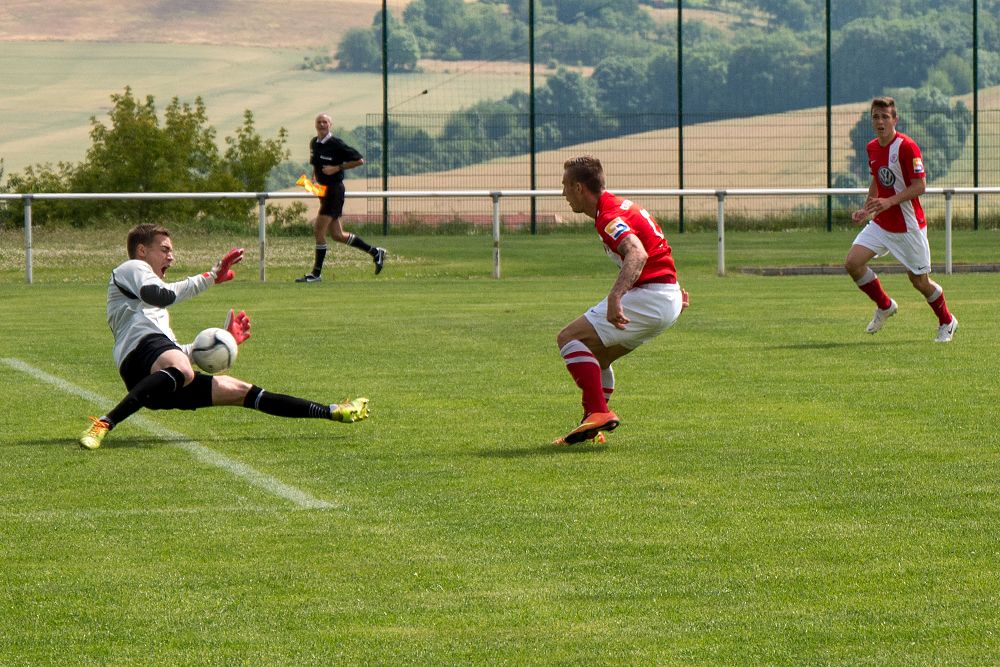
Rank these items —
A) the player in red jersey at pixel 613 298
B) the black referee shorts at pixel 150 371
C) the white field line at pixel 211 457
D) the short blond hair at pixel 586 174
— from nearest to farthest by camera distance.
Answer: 1. the white field line at pixel 211 457
2. the player in red jersey at pixel 613 298
3. the short blond hair at pixel 586 174
4. the black referee shorts at pixel 150 371

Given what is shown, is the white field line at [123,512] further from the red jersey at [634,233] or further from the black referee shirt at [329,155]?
the black referee shirt at [329,155]

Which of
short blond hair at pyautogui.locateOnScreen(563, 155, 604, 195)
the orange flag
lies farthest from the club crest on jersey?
the orange flag

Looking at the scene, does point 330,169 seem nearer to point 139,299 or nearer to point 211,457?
point 139,299

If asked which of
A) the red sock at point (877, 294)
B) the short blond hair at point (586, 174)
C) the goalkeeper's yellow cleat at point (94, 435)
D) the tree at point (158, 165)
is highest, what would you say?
the tree at point (158, 165)

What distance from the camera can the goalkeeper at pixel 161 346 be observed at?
23.3 feet

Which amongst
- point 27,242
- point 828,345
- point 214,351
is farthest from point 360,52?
point 214,351

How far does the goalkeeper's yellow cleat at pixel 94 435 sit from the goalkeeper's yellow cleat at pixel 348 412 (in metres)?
1.11

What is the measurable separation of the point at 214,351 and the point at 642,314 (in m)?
2.30

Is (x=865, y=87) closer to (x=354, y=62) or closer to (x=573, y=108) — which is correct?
(x=573, y=108)

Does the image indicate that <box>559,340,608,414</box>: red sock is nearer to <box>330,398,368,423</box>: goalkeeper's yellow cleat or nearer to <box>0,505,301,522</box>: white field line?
<box>330,398,368,423</box>: goalkeeper's yellow cleat

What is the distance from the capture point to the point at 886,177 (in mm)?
12000

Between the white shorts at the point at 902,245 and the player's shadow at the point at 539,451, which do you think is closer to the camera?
the player's shadow at the point at 539,451

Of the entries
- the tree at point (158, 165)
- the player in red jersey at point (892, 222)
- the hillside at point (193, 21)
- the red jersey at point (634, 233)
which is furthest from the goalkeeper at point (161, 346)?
the hillside at point (193, 21)

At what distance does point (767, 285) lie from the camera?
1842cm
